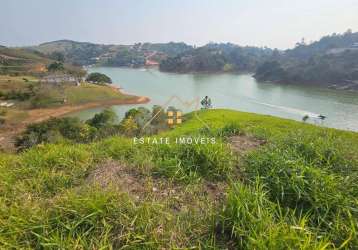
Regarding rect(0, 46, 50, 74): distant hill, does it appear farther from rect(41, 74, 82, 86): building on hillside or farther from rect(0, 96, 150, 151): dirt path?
rect(0, 96, 150, 151): dirt path

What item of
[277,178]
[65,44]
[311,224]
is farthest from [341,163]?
[65,44]

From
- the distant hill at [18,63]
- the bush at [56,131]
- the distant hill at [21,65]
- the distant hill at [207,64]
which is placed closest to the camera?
the bush at [56,131]

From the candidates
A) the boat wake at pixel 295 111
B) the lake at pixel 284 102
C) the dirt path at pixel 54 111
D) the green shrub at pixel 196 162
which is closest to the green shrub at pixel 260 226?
the green shrub at pixel 196 162

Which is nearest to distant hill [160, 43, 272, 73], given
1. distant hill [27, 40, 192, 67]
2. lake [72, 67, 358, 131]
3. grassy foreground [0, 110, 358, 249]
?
distant hill [27, 40, 192, 67]

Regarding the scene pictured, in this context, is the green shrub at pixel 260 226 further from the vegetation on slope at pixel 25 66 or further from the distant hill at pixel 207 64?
the distant hill at pixel 207 64

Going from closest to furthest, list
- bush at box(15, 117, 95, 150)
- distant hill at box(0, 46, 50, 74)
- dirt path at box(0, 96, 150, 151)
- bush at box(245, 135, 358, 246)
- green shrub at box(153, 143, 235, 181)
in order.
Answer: bush at box(245, 135, 358, 246) → green shrub at box(153, 143, 235, 181) → bush at box(15, 117, 95, 150) → dirt path at box(0, 96, 150, 151) → distant hill at box(0, 46, 50, 74)

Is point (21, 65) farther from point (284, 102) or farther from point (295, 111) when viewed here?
point (295, 111)

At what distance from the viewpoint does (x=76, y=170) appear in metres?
3.12

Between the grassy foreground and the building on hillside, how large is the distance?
35866 mm

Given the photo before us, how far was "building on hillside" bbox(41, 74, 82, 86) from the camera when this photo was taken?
35.9 meters

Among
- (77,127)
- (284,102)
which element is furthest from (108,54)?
(77,127)

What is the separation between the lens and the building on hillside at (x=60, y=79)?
1412 inches

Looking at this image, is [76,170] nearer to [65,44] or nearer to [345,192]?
[345,192]

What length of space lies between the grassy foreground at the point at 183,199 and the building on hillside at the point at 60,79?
118 ft
